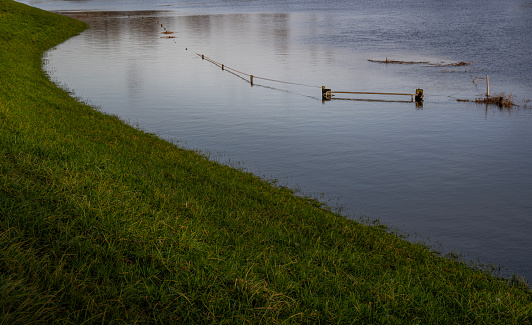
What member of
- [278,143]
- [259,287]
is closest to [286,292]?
[259,287]

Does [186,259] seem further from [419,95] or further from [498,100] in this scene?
[498,100]

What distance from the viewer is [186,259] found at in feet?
25.7

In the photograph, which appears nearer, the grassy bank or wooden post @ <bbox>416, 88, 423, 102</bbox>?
the grassy bank

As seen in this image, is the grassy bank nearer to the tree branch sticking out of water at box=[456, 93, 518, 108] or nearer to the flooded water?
the flooded water

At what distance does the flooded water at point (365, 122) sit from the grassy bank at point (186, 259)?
3781 millimetres

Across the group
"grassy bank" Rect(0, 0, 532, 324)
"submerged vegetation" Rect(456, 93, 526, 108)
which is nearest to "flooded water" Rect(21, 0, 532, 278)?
"submerged vegetation" Rect(456, 93, 526, 108)

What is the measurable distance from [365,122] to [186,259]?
24809 millimetres

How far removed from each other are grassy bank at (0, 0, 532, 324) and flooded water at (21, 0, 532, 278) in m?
3.78

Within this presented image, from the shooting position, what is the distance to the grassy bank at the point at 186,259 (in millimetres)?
6637

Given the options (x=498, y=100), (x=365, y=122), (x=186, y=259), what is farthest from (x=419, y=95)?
(x=186, y=259)

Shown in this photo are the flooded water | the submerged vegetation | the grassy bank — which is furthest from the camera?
the submerged vegetation

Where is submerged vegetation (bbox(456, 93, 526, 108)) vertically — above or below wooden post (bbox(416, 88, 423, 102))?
below

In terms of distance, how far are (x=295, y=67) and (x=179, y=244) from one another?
163 feet

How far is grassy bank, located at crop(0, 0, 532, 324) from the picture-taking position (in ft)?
21.8
